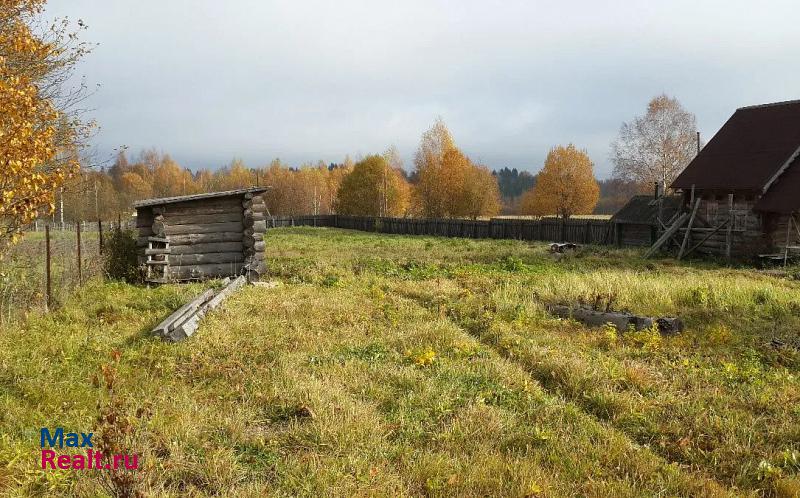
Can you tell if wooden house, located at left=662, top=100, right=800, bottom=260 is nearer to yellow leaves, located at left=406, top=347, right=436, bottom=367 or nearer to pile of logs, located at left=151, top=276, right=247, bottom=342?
yellow leaves, located at left=406, top=347, right=436, bottom=367

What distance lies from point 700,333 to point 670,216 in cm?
2082

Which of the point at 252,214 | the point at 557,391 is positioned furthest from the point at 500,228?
the point at 557,391

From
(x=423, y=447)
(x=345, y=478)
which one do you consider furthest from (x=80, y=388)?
(x=423, y=447)

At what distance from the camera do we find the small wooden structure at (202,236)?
1499 cm

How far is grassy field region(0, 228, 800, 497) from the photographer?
4617 mm

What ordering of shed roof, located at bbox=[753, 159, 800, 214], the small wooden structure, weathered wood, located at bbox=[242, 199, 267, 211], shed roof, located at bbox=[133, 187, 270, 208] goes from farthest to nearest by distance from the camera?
shed roof, located at bbox=[753, 159, 800, 214] → weathered wood, located at bbox=[242, 199, 267, 211] → the small wooden structure → shed roof, located at bbox=[133, 187, 270, 208]

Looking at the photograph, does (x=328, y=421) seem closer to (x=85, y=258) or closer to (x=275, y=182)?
(x=85, y=258)

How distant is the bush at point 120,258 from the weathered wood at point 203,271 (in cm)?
100

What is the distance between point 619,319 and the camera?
9.95m

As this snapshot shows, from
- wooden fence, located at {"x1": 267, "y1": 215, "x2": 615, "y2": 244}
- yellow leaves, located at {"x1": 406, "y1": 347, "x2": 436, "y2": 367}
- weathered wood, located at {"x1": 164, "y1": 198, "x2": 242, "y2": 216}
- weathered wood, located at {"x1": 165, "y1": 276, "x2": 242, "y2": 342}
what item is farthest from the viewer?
wooden fence, located at {"x1": 267, "y1": 215, "x2": 615, "y2": 244}

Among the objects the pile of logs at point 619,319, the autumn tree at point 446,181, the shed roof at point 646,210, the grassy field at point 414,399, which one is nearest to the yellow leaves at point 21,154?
the grassy field at point 414,399

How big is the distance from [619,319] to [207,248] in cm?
1190

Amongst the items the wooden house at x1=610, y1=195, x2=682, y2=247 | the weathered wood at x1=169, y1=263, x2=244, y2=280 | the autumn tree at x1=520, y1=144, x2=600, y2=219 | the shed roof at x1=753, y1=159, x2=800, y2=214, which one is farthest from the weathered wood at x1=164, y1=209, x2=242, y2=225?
the autumn tree at x1=520, y1=144, x2=600, y2=219

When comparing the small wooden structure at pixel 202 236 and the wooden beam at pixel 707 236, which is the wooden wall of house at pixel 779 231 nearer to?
the wooden beam at pixel 707 236
